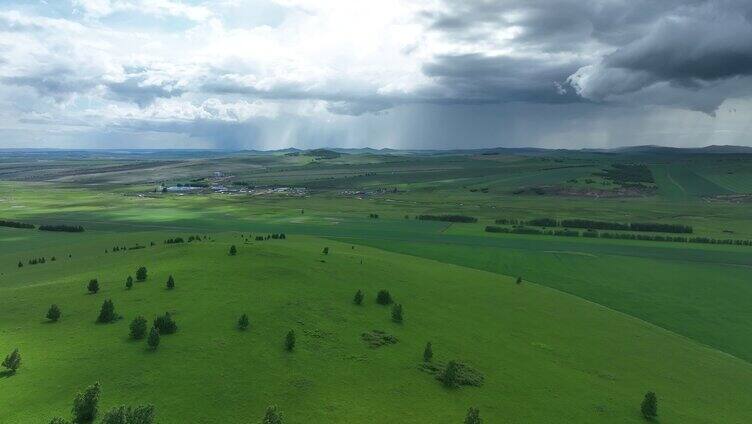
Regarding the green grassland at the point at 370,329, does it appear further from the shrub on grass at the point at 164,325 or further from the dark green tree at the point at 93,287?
the shrub on grass at the point at 164,325

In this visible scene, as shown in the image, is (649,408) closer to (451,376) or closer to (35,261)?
(451,376)

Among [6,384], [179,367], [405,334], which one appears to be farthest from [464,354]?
[6,384]

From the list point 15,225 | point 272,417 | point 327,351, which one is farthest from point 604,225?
point 15,225

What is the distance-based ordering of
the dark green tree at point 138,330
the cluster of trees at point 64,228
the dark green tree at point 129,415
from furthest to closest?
the cluster of trees at point 64,228
the dark green tree at point 138,330
the dark green tree at point 129,415

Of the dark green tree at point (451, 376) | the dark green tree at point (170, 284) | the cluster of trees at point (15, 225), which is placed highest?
the dark green tree at point (170, 284)

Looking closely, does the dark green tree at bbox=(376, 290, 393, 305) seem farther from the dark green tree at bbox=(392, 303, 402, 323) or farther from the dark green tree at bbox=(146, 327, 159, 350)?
the dark green tree at bbox=(146, 327, 159, 350)

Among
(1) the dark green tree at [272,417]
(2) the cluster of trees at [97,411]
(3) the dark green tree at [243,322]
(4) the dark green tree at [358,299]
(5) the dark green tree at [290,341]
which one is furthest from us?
(4) the dark green tree at [358,299]

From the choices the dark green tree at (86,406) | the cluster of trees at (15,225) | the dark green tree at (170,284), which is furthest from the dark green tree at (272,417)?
the cluster of trees at (15,225)

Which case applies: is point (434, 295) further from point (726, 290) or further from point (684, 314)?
point (726, 290)
